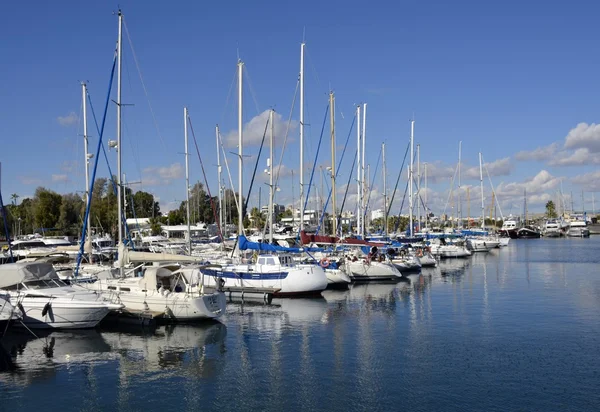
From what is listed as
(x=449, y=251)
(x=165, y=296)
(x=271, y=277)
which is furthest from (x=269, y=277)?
(x=449, y=251)

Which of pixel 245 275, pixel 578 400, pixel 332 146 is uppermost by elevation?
pixel 332 146

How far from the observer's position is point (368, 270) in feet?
179

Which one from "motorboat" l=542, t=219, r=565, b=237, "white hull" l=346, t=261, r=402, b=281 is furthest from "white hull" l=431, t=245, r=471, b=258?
"motorboat" l=542, t=219, r=565, b=237

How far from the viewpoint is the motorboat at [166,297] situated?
3203 centimetres

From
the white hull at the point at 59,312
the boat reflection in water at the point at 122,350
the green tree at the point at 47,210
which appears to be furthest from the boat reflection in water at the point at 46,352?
the green tree at the point at 47,210

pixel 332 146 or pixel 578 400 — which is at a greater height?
pixel 332 146

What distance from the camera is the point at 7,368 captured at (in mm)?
24344

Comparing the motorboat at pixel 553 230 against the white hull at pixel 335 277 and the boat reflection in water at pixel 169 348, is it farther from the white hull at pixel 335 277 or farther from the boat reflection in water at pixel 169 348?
the boat reflection in water at pixel 169 348

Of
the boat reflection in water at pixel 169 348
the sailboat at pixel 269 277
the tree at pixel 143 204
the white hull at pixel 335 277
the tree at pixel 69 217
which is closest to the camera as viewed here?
the boat reflection in water at pixel 169 348

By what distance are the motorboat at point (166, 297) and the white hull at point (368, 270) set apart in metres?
23.0

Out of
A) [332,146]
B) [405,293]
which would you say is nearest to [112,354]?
[405,293]

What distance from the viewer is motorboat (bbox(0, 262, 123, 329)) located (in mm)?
30125

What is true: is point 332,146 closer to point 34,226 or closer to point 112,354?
point 112,354

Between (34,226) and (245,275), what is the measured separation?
7958 cm
